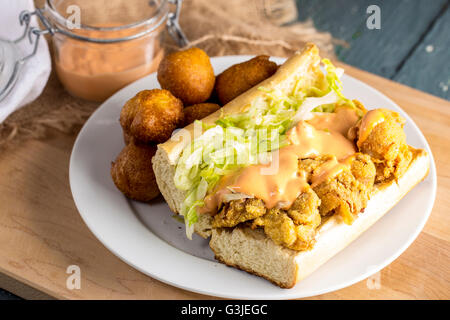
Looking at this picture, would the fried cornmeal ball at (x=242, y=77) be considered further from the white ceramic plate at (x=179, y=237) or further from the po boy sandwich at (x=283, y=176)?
the white ceramic plate at (x=179, y=237)

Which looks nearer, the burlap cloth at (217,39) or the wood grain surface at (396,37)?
the burlap cloth at (217,39)

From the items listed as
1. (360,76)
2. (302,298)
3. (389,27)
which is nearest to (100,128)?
(302,298)

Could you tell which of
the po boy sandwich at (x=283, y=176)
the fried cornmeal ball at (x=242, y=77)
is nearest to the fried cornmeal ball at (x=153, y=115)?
the po boy sandwich at (x=283, y=176)

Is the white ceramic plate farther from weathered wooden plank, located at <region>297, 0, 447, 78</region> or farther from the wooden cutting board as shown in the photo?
weathered wooden plank, located at <region>297, 0, 447, 78</region>

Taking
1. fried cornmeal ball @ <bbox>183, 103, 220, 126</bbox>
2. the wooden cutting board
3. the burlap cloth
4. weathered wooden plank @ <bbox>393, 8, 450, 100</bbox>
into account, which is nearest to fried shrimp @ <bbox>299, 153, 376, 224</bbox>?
the wooden cutting board

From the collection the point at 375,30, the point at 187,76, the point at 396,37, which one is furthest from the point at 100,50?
the point at 396,37

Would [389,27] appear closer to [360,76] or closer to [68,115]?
[360,76]
